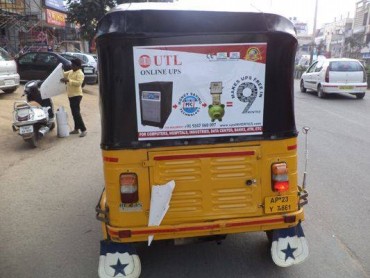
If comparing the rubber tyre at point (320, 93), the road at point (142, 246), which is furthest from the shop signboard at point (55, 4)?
the road at point (142, 246)

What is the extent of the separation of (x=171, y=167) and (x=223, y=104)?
2.11 feet

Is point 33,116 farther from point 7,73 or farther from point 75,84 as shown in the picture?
point 7,73

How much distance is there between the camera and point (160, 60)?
3176 millimetres

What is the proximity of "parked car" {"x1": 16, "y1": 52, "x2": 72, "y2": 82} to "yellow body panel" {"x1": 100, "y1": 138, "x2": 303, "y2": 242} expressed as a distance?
1512 centimetres

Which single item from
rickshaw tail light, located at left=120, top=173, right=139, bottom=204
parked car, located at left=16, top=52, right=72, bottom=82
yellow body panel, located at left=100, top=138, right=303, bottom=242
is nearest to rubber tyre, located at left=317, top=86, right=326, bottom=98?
parked car, located at left=16, top=52, right=72, bottom=82

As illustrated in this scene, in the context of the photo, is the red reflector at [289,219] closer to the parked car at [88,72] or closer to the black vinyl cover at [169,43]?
the black vinyl cover at [169,43]

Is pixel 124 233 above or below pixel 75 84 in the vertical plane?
below

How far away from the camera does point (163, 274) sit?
3686mm

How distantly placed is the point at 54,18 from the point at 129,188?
28.8 m

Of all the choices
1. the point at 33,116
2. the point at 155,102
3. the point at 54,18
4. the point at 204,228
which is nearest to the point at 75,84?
the point at 33,116

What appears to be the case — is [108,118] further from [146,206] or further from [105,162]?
[146,206]

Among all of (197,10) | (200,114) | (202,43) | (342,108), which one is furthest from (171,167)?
(342,108)

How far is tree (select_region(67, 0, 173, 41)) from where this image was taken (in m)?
20.6

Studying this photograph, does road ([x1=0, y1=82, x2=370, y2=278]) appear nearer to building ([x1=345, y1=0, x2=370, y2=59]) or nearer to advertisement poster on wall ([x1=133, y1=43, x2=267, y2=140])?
advertisement poster on wall ([x1=133, y1=43, x2=267, y2=140])
